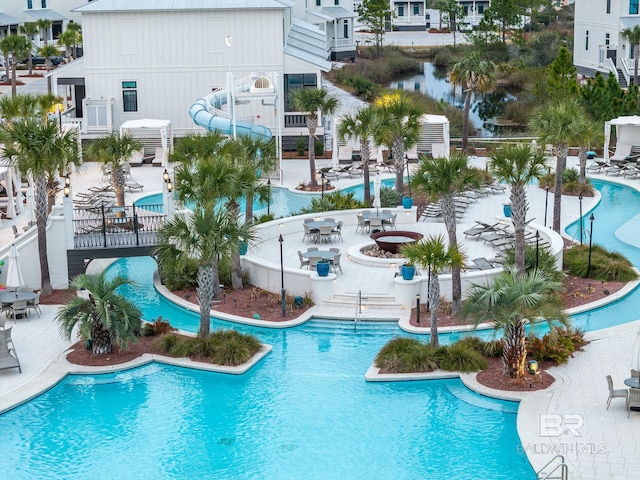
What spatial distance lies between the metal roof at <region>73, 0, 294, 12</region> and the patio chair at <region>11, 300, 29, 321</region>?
26.0m

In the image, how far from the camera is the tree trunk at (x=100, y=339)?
27797 mm

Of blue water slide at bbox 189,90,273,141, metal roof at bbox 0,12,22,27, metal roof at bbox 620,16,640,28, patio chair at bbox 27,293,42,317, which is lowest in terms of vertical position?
patio chair at bbox 27,293,42,317

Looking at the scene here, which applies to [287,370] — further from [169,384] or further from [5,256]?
[5,256]

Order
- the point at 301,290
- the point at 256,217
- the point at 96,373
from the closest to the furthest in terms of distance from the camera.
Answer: the point at 96,373 < the point at 301,290 < the point at 256,217

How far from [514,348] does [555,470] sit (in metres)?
4.89

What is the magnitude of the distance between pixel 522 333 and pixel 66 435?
10080 millimetres

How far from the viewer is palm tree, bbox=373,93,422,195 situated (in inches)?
1592

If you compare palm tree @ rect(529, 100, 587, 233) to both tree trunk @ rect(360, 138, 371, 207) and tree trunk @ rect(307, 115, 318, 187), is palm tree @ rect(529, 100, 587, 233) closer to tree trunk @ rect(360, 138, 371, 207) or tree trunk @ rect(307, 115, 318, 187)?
tree trunk @ rect(360, 138, 371, 207)

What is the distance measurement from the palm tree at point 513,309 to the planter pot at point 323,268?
6610 millimetres

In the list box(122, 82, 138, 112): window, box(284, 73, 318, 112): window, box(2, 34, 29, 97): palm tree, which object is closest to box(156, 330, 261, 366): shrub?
box(284, 73, 318, 112): window

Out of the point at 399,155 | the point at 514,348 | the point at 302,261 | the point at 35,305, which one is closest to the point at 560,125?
the point at 399,155

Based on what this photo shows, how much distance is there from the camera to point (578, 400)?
24406mm

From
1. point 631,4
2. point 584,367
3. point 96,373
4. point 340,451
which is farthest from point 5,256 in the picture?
point 631,4

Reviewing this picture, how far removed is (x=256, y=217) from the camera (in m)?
38.6
